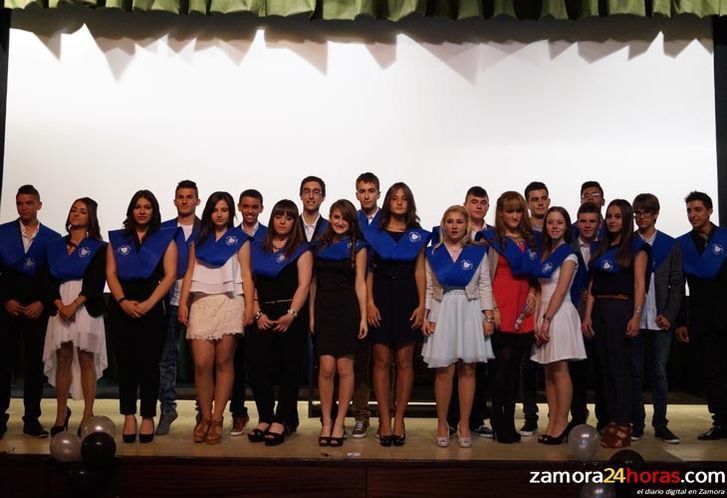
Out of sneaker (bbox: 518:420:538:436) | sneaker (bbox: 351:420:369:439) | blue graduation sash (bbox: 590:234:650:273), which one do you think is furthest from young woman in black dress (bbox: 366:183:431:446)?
blue graduation sash (bbox: 590:234:650:273)

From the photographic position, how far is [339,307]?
4039mm

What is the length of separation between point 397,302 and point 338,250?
1.30 feet

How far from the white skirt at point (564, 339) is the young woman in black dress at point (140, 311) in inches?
75.7

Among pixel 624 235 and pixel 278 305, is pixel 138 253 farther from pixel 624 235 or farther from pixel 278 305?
pixel 624 235

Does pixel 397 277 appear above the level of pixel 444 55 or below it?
below

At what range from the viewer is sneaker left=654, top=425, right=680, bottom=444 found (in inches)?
170

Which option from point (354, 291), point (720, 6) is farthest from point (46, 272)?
point (720, 6)

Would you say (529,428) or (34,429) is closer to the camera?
(34,429)

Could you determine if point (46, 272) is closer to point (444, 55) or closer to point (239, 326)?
point (239, 326)

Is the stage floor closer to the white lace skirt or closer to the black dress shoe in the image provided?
the black dress shoe

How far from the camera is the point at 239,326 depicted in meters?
4.07

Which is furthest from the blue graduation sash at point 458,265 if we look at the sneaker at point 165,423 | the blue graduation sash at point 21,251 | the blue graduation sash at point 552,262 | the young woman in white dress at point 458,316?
the blue graduation sash at point 21,251

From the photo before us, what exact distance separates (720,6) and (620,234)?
7.89ft

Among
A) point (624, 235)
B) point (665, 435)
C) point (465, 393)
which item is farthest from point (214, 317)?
point (665, 435)
